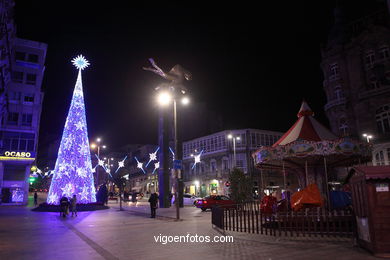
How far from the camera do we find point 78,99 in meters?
26.2

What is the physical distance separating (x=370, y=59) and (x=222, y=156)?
26663mm

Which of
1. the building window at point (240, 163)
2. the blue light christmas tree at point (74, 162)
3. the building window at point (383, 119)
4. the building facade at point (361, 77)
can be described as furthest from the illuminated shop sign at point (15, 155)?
the building window at point (383, 119)

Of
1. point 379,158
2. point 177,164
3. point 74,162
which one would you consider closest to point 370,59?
point 379,158

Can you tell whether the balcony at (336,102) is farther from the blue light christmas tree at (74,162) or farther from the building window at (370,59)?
the blue light christmas tree at (74,162)

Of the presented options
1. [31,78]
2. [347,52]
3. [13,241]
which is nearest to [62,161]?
[13,241]

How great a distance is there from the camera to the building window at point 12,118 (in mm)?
39500

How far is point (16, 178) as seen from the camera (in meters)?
41.7

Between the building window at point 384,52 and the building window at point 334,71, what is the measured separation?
558 centimetres

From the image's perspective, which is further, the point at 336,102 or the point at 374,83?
the point at 336,102

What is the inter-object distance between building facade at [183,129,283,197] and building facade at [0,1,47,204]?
25095 mm

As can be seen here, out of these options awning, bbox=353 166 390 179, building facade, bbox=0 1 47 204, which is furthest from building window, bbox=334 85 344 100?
building facade, bbox=0 1 47 204

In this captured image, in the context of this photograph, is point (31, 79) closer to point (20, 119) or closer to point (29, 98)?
point (29, 98)

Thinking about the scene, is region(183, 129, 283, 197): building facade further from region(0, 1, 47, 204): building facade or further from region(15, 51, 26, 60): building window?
region(15, 51, 26, 60): building window

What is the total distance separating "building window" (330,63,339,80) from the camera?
40916mm
